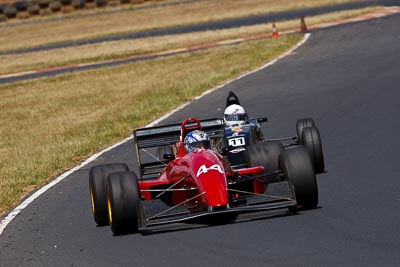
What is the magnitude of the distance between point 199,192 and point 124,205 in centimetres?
66

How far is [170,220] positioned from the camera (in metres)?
9.29

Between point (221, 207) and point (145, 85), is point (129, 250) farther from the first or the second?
point (145, 85)

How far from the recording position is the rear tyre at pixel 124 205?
9.52m

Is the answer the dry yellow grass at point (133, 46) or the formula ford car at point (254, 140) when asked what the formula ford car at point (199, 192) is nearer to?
the formula ford car at point (254, 140)

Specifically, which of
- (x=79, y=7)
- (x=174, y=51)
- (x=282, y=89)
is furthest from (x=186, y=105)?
(x=79, y=7)

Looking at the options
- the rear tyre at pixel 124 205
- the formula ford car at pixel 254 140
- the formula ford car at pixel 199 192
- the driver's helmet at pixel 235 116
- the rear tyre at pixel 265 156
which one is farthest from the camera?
the driver's helmet at pixel 235 116

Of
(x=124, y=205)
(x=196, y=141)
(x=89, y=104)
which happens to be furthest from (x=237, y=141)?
(x=89, y=104)

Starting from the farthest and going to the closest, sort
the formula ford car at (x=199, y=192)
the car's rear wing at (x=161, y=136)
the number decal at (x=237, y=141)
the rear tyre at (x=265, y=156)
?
1. the number decal at (x=237, y=141)
2. the car's rear wing at (x=161, y=136)
3. the rear tyre at (x=265, y=156)
4. the formula ford car at (x=199, y=192)

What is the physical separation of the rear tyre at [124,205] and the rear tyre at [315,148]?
2.94 meters

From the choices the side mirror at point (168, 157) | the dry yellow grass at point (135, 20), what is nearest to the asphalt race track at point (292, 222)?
the side mirror at point (168, 157)

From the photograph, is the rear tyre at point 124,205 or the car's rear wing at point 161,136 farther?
the car's rear wing at point 161,136

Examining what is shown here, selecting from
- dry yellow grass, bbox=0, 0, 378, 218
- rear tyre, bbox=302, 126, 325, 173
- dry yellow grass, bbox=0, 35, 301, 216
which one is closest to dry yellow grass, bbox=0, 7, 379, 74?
dry yellow grass, bbox=0, 0, 378, 218

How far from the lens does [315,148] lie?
1200 centimetres

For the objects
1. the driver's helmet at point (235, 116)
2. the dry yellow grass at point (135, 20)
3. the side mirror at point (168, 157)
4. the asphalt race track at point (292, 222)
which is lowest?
the asphalt race track at point (292, 222)
